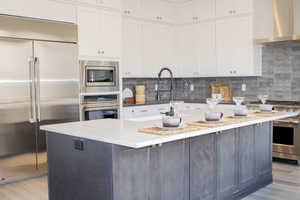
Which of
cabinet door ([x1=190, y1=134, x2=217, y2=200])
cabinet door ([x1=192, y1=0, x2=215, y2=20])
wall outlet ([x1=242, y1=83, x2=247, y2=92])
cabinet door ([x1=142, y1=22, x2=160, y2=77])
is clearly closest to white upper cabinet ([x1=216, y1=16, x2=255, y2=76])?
cabinet door ([x1=192, y1=0, x2=215, y2=20])

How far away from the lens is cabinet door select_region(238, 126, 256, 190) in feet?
11.1

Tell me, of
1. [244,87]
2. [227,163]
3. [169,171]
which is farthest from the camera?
[244,87]

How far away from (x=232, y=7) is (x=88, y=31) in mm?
2565

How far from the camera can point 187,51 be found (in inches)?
247

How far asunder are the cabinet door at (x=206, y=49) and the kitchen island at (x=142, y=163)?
2.67 metres

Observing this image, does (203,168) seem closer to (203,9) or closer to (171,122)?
(171,122)

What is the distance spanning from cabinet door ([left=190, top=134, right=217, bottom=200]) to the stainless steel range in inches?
87.5

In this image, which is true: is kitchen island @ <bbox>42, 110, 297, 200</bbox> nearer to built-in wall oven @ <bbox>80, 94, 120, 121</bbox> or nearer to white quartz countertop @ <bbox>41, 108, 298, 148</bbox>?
white quartz countertop @ <bbox>41, 108, 298, 148</bbox>

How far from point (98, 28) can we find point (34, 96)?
1.40 meters

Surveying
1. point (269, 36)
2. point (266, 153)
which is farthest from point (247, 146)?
point (269, 36)

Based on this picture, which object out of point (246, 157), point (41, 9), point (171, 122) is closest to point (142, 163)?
point (171, 122)

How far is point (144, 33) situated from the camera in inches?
229

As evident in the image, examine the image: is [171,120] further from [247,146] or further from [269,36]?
[269,36]

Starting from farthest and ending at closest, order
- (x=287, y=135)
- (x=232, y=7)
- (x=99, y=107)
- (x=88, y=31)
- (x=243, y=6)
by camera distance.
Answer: (x=232, y=7), (x=243, y=6), (x=287, y=135), (x=99, y=107), (x=88, y=31)
